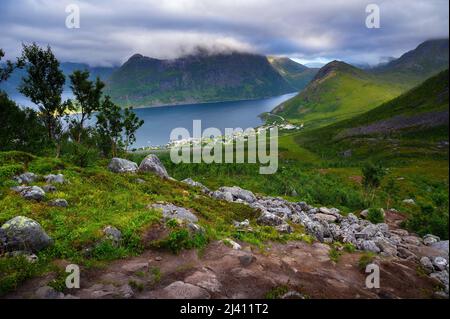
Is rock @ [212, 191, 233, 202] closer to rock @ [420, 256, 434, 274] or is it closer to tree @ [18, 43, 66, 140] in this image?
rock @ [420, 256, 434, 274]

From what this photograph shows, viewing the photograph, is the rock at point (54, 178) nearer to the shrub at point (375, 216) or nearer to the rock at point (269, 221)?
the rock at point (269, 221)

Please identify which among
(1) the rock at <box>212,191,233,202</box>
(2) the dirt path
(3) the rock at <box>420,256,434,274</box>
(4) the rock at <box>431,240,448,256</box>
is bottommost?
(4) the rock at <box>431,240,448,256</box>

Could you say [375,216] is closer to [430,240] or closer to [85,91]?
[430,240]

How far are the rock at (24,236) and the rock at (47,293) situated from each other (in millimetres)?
4077

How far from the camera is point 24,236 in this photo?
17078mm

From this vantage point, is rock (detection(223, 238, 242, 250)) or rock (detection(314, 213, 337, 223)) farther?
rock (detection(314, 213, 337, 223))

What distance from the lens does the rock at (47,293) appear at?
44.1ft

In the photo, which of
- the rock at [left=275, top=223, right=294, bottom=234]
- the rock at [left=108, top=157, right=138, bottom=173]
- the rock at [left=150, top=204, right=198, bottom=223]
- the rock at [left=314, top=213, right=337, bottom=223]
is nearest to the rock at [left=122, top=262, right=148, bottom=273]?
the rock at [left=150, top=204, right=198, bottom=223]

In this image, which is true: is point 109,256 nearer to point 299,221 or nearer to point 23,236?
point 23,236

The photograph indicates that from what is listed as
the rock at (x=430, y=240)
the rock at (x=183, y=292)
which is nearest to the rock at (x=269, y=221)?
the rock at (x=430, y=240)

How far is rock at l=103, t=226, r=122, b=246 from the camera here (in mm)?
18859

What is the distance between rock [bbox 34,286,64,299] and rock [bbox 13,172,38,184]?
16.4m
